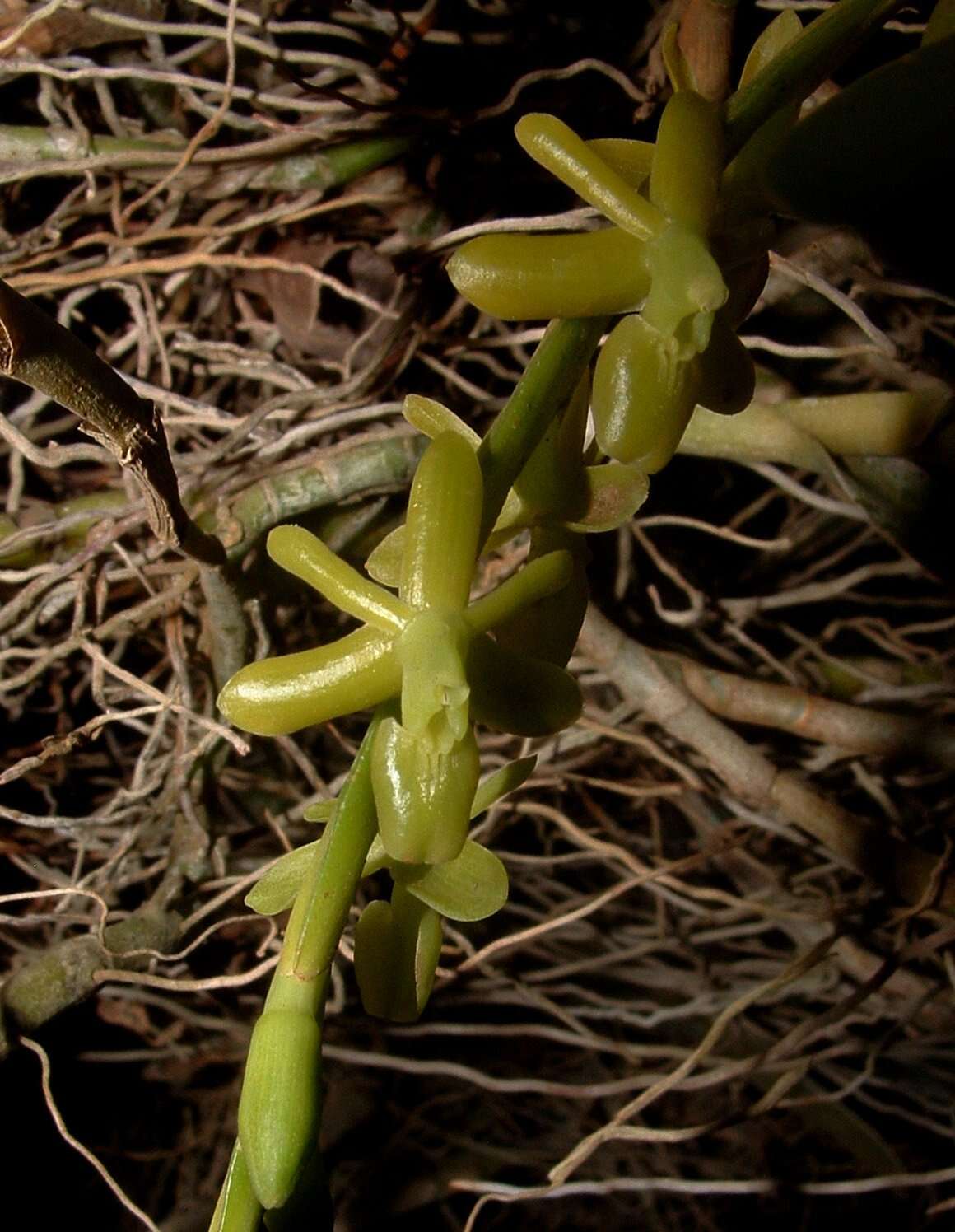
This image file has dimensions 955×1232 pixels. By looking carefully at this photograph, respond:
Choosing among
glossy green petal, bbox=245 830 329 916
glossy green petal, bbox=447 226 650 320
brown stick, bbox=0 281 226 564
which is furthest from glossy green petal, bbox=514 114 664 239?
glossy green petal, bbox=245 830 329 916

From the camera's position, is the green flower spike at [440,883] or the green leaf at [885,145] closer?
the green leaf at [885,145]

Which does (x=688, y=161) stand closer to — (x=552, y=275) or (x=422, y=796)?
(x=552, y=275)

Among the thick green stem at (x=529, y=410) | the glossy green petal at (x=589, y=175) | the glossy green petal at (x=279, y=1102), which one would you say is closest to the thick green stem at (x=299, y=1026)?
the glossy green petal at (x=279, y=1102)

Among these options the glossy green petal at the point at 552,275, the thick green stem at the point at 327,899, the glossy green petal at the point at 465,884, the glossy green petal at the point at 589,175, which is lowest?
the glossy green petal at the point at 465,884

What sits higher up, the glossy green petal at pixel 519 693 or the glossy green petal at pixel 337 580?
the glossy green petal at pixel 337 580

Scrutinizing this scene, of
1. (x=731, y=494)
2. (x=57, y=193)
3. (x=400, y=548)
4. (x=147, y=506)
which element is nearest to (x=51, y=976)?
(x=147, y=506)

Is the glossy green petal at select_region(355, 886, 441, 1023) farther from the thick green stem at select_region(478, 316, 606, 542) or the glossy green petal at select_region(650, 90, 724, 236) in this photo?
the glossy green petal at select_region(650, 90, 724, 236)

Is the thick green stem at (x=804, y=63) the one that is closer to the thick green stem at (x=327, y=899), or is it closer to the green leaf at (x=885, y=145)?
the green leaf at (x=885, y=145)
